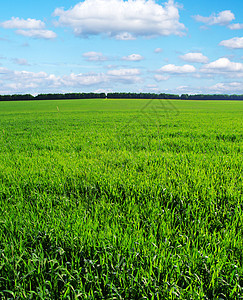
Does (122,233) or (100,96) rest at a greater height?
(100,96)

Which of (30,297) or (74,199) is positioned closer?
(30,297)

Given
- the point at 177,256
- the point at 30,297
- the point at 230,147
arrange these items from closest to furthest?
the point at 30,297
the point at 177,256
the point at 230,147

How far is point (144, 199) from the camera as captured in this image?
4.04m

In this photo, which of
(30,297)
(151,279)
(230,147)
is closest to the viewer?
(30,297)

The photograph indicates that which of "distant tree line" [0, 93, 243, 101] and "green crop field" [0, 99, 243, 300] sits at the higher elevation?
"distant tree line" [0, 93, 243, 101]

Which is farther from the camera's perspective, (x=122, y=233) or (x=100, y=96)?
(x=100, y=96)

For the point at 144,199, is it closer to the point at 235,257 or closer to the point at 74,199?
the point at 74,199

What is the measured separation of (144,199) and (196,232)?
1.13 m

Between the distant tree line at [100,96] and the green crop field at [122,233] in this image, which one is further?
the distant tree line at [100,96]

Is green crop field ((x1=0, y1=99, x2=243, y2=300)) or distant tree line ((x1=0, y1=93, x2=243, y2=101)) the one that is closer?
green crop field ((x1=0, y1=99, x2=243, y2=300))

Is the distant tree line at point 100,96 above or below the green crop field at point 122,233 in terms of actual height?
above

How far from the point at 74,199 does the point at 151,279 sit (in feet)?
7.53

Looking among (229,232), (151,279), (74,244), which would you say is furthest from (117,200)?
(151,279)

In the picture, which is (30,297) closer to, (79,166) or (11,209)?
(11,209)
